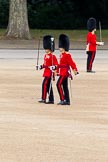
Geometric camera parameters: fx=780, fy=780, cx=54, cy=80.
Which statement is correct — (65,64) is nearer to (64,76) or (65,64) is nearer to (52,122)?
(64,76)

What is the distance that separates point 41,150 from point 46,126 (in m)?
2.06

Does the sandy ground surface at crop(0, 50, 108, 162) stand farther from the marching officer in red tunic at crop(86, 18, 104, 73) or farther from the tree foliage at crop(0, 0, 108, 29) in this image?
the tree foliage at crop(0, 0, 108, 29)

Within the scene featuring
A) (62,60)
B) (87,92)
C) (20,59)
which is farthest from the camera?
(20,59)

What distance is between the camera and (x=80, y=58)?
29.5 metres

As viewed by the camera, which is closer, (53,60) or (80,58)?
(53,60)

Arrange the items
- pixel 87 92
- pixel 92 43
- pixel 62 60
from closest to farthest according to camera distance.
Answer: pixel 62 60 < pixel 87 92 < pixel 92 43

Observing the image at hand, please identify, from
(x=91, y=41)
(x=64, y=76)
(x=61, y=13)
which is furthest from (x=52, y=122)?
(x=61, y=13)

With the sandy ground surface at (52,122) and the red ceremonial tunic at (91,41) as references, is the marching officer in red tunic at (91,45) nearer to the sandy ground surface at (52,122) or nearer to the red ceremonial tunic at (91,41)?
the red ceremonial tunic at (91,41)

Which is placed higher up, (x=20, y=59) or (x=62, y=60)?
(x=62, y=60)

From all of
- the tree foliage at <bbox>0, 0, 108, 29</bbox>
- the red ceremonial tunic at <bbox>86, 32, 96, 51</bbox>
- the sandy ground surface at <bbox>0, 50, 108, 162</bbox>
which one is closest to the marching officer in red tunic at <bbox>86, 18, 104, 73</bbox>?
the red ceremonial tunic at <bbox>86, 32, 96, 51</bbox>

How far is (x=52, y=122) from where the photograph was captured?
13.6 metres

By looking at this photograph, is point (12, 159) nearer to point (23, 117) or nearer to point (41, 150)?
point (41, 150)

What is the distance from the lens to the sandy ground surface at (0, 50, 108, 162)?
1089 cm

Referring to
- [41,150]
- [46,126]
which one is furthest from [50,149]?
[46,126]
